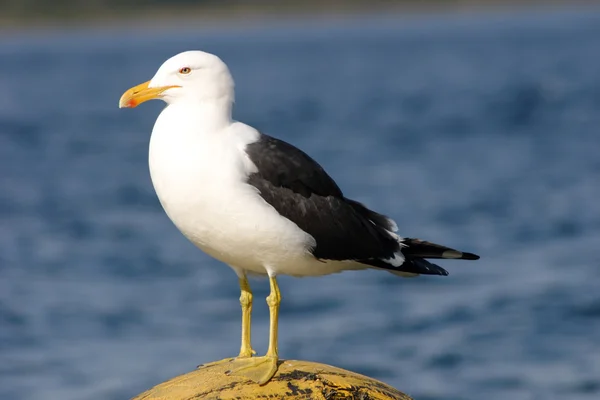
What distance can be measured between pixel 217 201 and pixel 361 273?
10782 millimetres

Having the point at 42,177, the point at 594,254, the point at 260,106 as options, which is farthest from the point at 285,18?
the point at 594,254

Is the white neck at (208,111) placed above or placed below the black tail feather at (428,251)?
above

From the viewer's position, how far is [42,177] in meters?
27.9

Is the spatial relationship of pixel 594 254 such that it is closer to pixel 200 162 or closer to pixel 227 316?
pixel 227 316

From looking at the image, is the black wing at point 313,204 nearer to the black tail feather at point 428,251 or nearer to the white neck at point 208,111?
the black tail feather at point 428,251

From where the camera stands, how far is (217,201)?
6031mm

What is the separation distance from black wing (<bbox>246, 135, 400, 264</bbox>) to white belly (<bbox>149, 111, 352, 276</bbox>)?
9 cm

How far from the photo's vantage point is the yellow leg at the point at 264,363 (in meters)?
6.12

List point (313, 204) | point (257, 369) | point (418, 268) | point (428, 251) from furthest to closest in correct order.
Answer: point (428, 251)
point (418, 268)
point (313, 204)
point (257, 369)

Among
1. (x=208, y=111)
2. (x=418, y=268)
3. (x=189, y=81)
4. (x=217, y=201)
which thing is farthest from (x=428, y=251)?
(x=189, y=81)

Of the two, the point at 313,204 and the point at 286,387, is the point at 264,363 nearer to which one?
the point at 286,387

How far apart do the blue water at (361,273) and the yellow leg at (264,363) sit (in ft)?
17.5

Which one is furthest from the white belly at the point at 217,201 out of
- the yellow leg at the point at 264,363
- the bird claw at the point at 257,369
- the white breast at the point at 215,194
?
the bird claw at the point at 257,369

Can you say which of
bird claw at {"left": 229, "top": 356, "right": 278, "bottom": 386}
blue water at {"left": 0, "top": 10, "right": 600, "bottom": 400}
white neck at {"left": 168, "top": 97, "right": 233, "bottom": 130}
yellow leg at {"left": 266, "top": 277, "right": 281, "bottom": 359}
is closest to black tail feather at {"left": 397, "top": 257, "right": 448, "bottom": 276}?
yellow leg at {"left": 266, "top": 277, "right": 281, "bottom": 359}
